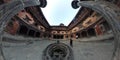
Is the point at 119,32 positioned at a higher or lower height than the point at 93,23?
lower

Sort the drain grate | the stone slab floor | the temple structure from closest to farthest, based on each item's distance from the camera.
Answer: the stone slab floor, the drain grate, the temple structure

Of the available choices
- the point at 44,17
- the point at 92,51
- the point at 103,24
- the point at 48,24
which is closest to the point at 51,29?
the point at 48,24

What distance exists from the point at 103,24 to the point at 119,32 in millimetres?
17403

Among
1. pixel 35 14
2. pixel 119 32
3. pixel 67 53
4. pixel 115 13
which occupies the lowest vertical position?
pixel 67 53

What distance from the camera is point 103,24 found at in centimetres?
2866

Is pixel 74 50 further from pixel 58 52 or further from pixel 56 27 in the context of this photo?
pixel 56 27

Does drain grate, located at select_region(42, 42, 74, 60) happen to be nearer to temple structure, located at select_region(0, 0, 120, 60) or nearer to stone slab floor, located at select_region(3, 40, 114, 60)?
stone slab floor, located at select_region(3, 40, 114, 60)

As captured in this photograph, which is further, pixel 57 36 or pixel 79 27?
pixel 57 36

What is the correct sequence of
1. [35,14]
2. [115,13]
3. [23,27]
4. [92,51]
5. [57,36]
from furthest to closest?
[57,36] → [35,14] → [23,27] → [92,51] → [115,13]

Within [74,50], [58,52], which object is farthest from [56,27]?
[74,50]

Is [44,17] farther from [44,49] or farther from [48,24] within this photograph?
[44,49]

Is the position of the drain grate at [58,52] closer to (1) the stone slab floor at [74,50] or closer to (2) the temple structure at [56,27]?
(1) the stone slab floor at [74,50]

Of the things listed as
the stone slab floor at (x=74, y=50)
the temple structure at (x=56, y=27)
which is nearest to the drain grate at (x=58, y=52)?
the stone slab floor at (x=74, y=50)

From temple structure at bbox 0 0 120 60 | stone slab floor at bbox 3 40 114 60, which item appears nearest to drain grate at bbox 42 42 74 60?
stone slab floor at bbox 3 40 114 60
